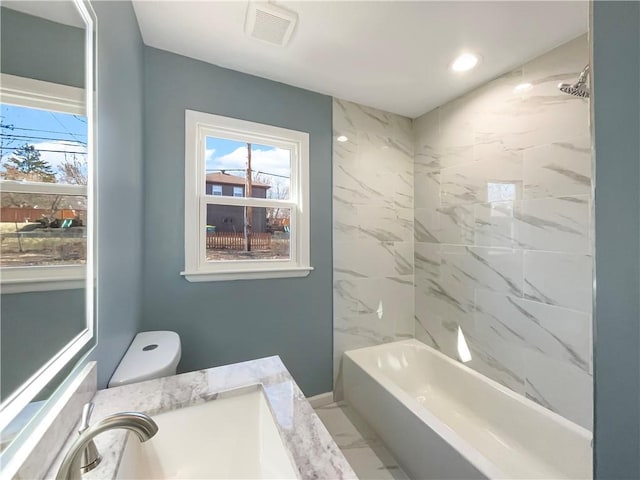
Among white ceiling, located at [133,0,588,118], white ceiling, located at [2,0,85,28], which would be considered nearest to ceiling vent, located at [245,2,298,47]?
white ceiling, located at [133,0,588,118]

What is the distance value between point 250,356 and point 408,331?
1.52 m

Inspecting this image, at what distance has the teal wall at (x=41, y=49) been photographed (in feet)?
1.69

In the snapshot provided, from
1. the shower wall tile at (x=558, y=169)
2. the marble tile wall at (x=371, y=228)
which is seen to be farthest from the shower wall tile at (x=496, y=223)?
the marble tile wall at (x=371, y=228)

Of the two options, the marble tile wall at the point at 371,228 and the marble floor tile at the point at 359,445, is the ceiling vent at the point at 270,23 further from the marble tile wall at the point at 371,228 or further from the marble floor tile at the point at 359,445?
the marble floor tile at the point at 359,445

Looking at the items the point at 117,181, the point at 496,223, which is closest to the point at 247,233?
the point at 117,181

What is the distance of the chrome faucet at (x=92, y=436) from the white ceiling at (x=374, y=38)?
1.79 metres

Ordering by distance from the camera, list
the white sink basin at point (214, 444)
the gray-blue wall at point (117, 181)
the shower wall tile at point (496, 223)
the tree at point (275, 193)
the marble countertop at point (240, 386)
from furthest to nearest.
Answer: the tree at point (275, 193)
the shower wall tile at point (496, 223)
the gray-blue wall at point (117, 181)
the white sink basin at point (214, 444)
the marble countertop at point (240, 386)

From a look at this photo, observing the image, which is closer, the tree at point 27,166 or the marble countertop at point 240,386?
the tree at point 27,166

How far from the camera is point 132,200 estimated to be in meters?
1.36

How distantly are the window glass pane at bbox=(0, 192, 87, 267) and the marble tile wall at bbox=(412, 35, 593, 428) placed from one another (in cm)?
227

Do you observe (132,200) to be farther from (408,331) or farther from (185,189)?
(408,331)

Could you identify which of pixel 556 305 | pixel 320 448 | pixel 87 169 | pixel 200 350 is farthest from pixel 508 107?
pixel 200 350

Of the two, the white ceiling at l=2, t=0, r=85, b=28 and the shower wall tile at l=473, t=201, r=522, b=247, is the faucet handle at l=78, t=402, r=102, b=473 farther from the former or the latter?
the shower wall tile at l=473, t=201, r=522, b=247

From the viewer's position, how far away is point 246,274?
6.29 ft
